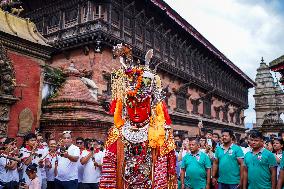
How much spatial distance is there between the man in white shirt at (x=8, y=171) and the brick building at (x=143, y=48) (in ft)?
16.8

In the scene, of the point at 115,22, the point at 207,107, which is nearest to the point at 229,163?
the point at 115,22

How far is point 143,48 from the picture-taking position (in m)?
21.1

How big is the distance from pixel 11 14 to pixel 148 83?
334 inches

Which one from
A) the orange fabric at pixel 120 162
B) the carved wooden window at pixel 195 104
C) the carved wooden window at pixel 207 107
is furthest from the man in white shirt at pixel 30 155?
the carved wooden window at pixel 207 107

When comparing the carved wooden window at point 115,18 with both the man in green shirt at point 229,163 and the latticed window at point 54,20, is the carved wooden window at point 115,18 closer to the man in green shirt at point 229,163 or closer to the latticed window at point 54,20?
the latticed window at point 54,20

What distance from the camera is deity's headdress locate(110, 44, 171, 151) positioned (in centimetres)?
565

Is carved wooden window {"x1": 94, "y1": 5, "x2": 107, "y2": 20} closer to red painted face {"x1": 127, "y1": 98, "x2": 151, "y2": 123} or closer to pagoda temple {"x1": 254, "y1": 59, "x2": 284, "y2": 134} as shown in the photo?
red painted face {"x1": 127, "y1": 98, "x2": 151, "y2": 123}

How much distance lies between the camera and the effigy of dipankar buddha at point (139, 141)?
550 cm

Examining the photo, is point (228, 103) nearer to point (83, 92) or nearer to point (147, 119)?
point (83, 92)

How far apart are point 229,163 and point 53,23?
1615cm

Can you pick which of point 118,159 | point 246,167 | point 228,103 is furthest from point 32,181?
point 228,103

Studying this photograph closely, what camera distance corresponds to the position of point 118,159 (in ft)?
18.2

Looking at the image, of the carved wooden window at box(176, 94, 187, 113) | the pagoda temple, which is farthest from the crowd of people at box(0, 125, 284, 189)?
the pagoda temple

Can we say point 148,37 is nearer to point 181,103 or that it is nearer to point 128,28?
point 128,28
